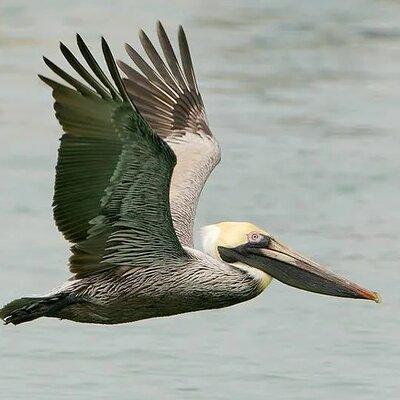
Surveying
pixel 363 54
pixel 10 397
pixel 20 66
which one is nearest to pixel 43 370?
pixel 10 397

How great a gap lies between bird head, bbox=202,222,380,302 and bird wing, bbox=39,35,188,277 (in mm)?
468

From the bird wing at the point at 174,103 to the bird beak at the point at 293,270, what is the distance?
2.77 ft

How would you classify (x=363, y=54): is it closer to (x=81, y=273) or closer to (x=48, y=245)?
(x=48, y=245)

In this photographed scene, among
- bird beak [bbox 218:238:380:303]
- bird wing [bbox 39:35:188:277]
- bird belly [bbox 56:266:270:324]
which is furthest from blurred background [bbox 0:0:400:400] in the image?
bird wing [bbox 39:35:188:277]

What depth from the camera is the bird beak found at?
8.79 metres

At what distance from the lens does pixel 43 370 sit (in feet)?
33.1

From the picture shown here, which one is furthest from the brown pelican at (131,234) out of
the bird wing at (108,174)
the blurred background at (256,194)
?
the blurred background at (256,194)

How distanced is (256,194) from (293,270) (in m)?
4.27

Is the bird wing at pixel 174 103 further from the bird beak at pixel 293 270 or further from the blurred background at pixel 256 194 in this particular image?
the blurred background at pixel 256 194

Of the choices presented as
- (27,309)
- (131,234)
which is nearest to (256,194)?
(131,234)

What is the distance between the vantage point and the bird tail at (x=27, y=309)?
823 cm

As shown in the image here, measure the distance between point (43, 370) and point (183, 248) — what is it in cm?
195

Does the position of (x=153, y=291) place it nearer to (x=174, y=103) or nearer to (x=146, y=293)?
(x=146, y=293)

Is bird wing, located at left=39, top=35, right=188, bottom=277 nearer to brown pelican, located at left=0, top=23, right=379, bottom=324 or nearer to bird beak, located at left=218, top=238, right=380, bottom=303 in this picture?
brown pelican, located at left=0, top=23, right=379, bottom=324
